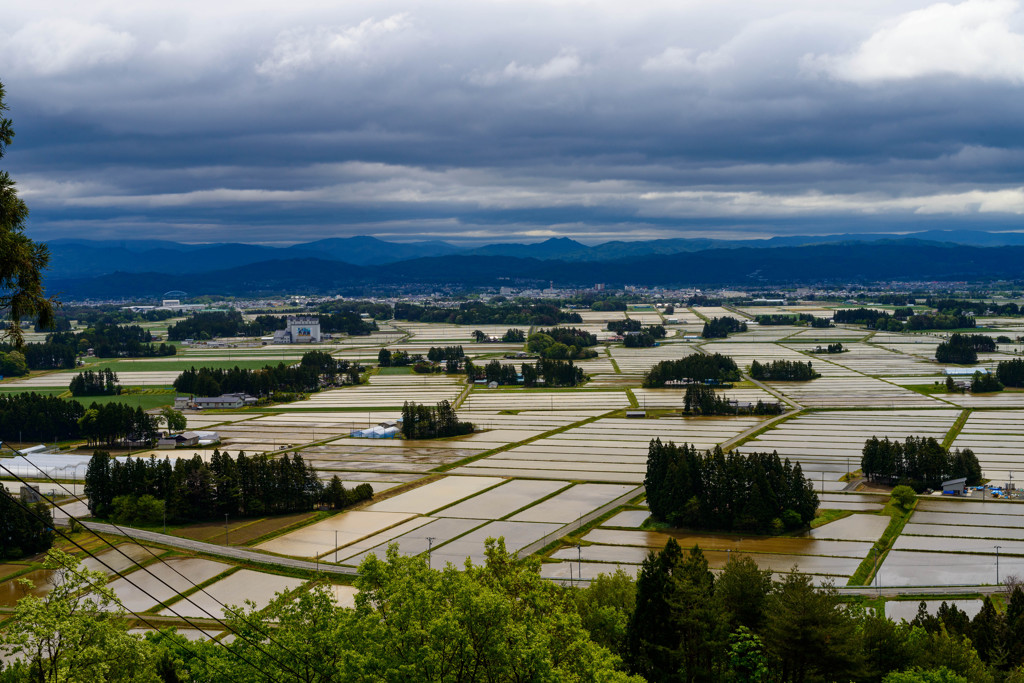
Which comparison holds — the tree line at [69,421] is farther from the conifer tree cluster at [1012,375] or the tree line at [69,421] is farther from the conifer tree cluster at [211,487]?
the conifer tree cluster at [1012,375]

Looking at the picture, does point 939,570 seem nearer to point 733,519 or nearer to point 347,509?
point 733,519

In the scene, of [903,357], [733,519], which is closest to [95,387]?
[733,519]

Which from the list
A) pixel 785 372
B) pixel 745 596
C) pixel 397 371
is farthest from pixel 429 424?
pixel 785 372

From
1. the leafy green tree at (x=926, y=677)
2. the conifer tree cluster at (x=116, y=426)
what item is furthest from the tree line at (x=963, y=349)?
the leafy green tree at (x=926, y=677)

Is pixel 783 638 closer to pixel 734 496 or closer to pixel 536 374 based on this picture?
pixel 734 496

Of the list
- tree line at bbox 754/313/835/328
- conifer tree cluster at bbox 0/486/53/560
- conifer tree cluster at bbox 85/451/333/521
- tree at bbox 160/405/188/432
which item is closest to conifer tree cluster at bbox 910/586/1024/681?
conifer tree cluster at bbox 85/451/333/521

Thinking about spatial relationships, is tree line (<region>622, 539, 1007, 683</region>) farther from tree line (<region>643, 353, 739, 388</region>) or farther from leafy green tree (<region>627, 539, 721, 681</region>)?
tree line (<region>643, 353, 739, 388</region>)
